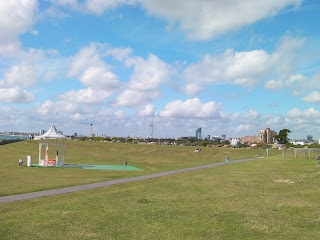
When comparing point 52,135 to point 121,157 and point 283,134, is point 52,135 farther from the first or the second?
point 283,134

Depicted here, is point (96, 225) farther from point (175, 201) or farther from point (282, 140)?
point (282, 140)

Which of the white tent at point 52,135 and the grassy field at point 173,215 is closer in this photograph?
the grassy field at point 173,215

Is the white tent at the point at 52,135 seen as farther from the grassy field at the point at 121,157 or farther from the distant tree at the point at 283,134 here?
the distant tree at the point at 283,134

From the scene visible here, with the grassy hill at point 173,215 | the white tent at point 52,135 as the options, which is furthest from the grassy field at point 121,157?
the grassy hill at point 173,215

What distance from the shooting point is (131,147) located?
86000 millimetres

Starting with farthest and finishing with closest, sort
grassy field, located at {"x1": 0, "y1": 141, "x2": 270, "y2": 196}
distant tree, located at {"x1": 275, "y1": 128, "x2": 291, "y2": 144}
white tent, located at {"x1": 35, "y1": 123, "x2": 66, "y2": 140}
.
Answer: distant tree, located at {"x1": 275, "y1": 128, "x2": 291, "y2": 144} < white tent, located at {"x1": 35, "y1": 123, "x2": 66, "y2": 140} < grassy field, located at {"x1": 0, "y1": 141, "x2": 270, "y2": 196}

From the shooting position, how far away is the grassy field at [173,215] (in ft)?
28.9

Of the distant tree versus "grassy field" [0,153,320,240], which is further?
the distant tree

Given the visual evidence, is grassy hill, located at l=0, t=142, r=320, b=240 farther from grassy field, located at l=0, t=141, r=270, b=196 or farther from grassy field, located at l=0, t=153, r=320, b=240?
grassy field, located at l=0, t=141, r=270, b=196

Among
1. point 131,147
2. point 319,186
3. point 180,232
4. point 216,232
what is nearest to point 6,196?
point 180,232

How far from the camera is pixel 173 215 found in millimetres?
10844

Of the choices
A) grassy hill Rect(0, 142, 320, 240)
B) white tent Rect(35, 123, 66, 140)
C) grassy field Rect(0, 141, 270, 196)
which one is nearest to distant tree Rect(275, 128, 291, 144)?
grassy field Rect(0, 141, 270, 196)

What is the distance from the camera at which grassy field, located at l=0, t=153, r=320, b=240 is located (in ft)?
28.9

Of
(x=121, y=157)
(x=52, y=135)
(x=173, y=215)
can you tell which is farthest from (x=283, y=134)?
(x=173, y=215)
